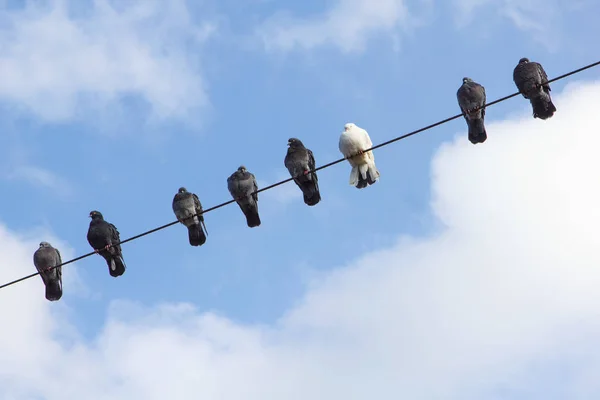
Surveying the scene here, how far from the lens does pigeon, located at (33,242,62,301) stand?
1576cm

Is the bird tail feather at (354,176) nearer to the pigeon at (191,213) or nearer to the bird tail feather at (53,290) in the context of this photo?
the pigeon at (191,213)

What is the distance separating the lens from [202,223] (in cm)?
1589

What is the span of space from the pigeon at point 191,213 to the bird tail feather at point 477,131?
141 inches

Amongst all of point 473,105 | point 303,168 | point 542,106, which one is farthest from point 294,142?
point 542,106

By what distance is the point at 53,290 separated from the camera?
15766mm

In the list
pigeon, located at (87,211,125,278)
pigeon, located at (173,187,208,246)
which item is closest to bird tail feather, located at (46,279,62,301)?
pigeon, located at (87,211,125,278)

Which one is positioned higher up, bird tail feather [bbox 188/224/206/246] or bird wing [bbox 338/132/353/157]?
bird wing [bbox 338/132/353/157]

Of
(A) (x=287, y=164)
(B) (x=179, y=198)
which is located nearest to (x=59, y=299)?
(B) (x=179, y=198)

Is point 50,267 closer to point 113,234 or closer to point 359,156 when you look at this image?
point 113,234

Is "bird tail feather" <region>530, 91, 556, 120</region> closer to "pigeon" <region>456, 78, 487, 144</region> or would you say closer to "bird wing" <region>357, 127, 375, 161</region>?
"pigeon" <region>456, 78, 487, 144</region>

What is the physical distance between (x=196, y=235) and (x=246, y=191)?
0.86m

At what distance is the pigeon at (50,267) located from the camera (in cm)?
1576

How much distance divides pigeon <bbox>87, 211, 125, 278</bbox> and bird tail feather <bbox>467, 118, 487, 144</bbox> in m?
4.58

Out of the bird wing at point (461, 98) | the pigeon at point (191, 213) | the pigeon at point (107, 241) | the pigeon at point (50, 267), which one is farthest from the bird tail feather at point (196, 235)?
the bird wing at point (461, 98)
